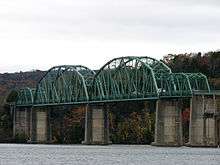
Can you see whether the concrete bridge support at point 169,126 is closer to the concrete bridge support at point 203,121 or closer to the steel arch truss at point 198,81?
the concrete bridge support at point 203,121

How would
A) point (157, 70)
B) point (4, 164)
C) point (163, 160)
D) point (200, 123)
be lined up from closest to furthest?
point (4, 164)
point (163, 160)
point (200, 123)
point (157, 70)

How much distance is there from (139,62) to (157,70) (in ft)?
13.3

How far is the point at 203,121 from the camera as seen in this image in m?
178

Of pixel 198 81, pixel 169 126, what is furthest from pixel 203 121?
pixel 198 81

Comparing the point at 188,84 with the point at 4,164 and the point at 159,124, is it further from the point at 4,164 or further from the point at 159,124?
the point at 4,164

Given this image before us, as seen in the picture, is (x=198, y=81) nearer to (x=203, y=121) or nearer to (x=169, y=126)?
(x=169, y=126)

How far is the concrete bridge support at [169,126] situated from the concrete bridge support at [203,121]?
4.37m

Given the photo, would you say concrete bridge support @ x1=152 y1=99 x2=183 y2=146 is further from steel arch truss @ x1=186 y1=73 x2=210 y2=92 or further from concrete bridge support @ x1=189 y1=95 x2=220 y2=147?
steel arch truss @ x1=186 y1=73 x2=210 y2=92

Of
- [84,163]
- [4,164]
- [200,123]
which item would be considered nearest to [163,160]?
[84,163]

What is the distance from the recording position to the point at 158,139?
184250 mm

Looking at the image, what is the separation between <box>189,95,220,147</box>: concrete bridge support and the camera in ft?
583

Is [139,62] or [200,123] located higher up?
[139,62]

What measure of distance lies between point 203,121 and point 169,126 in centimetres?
814

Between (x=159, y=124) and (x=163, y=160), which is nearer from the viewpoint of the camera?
(x=163, y=160)
